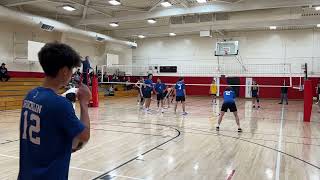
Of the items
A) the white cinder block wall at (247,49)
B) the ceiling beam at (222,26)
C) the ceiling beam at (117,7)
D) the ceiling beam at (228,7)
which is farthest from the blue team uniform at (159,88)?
the white cinder block wall at (247,49)

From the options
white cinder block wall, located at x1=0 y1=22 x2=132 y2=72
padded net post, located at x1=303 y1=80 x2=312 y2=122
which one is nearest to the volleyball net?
white cinder block wall, located at x1=0 y1=22 x2=132 y2=72

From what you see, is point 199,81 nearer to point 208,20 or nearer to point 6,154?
point 208,20

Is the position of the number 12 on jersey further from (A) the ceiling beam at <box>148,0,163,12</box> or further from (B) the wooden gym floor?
(A) the ceiling beam at <box>148,0,163,12</box>

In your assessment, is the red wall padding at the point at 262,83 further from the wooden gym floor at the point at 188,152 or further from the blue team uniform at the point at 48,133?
the blue team uniform at the point at 48,133

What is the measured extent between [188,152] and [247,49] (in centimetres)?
2068

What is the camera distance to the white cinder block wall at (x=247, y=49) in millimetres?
23734

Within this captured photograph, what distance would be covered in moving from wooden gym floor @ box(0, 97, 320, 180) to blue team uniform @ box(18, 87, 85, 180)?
10.8ft

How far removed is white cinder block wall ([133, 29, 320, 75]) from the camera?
23734mm

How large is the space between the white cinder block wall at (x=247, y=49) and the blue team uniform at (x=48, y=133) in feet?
81.3

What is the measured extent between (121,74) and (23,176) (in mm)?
25455

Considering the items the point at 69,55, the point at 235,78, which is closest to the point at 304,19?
the point at 235,78

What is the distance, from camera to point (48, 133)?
161 centimetres

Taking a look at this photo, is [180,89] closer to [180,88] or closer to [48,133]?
[180,88]

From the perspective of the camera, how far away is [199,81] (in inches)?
1080
